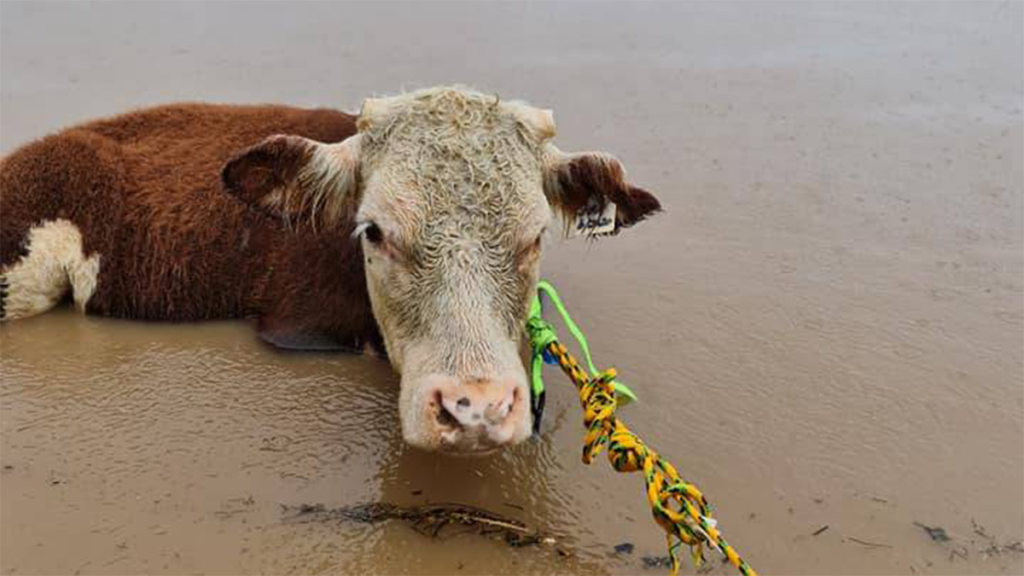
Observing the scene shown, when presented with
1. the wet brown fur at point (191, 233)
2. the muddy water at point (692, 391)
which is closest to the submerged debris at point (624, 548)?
the muddy water at point (692, 391)

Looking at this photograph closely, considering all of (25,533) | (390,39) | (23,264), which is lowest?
(25,533)

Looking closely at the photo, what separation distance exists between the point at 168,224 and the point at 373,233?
234 centimetres

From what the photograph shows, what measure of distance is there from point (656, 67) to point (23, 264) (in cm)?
791

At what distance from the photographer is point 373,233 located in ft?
11.5

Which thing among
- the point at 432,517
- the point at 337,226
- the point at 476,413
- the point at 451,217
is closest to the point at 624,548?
the point at 432,517

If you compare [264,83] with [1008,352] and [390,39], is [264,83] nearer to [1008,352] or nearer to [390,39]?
[390,39]

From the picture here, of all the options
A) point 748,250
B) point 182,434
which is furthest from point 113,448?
point 748,250

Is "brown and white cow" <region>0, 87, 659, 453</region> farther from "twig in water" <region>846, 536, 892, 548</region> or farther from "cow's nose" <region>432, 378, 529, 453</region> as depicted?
"twig in water" <region>846, 536, 892, 548</region>

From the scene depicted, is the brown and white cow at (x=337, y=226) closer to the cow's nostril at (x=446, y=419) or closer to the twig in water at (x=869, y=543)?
the cow's nostril at (x=446, y=419)

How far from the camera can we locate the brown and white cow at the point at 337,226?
3.12 m

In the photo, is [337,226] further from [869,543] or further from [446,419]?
[869,543]

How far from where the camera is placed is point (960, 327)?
193 inches

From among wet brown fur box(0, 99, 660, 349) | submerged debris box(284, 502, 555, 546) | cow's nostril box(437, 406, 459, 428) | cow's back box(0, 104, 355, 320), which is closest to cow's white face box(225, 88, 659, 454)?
cow's nostril box(437, 406, 459, 428)

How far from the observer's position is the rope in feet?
8.50
